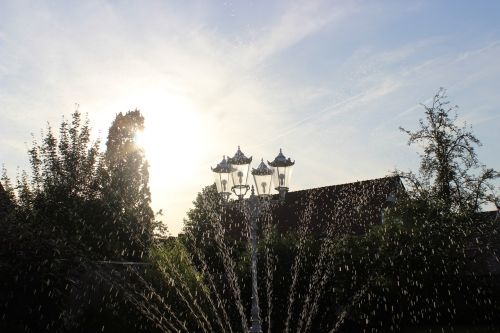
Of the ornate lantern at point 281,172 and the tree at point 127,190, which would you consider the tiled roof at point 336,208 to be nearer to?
the tree at point 127,190

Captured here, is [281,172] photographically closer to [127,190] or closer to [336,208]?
[336,208]

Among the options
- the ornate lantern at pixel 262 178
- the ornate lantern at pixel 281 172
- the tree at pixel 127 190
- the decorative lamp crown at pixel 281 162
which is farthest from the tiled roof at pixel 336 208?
the ornate lantern at pixel 262 178

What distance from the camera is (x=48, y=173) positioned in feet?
86.5

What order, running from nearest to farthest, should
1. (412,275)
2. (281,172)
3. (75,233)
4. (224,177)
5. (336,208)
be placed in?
(281,172) < (224,177) < (412,275) < (75,233) < (336,208)

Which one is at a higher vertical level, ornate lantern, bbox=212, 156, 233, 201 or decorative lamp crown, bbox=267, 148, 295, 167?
decorative lamp crown, bbox=267, 148, 295, 167

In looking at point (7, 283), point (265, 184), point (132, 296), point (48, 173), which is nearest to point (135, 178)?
point (48, 173)

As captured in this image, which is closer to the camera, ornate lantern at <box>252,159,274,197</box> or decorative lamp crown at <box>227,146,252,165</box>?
ornate lantern at <box>252,159,274,197</box>

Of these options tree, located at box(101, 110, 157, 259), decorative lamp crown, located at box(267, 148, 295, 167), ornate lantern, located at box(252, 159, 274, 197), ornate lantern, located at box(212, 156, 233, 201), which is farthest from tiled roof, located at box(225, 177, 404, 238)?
ornate lantern, located at box(252, 159, 274, 197)

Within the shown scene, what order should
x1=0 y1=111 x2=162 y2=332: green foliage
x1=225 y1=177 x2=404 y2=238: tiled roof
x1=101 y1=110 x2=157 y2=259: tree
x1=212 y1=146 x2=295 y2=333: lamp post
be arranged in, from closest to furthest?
1. x1=212 y1=146 x2=295 y2=333: lamp post
2. x1=0 y1=111 x2=162 y2=332: green foliage
3. x1=101 y1=110 x2=157 y2=259: tree
4. x1=225 y1=177 x2=404 y2=238: tiled roof

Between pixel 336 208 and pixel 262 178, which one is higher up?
pixel 336 208

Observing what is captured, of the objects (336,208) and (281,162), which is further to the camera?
(336,208)

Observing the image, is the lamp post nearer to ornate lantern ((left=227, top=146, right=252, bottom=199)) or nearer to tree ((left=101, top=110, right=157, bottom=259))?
ornate lantern ((left=227, top=146, right=252, bottom=199))

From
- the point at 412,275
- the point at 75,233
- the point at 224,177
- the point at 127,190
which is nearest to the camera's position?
the point at 224,177

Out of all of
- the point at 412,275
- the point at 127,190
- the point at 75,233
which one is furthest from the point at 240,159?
the point at 127,190
